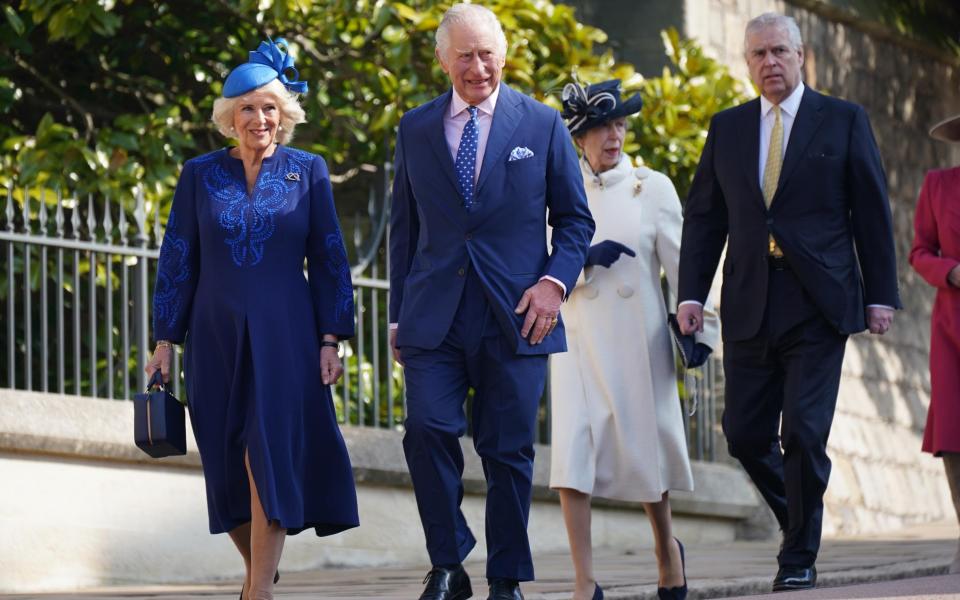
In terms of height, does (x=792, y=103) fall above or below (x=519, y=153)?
above

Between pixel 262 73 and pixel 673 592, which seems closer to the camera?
pixel 262 73

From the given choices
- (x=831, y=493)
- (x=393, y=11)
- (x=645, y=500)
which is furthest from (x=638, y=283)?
(x=831, y=493)

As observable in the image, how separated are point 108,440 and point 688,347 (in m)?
2.51

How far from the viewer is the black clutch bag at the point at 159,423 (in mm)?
5508

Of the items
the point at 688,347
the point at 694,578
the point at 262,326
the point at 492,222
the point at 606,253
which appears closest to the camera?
the point at 492,222

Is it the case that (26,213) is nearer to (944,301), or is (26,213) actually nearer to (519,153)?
(519,153)

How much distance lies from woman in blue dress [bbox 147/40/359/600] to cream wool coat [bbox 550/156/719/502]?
86 cm

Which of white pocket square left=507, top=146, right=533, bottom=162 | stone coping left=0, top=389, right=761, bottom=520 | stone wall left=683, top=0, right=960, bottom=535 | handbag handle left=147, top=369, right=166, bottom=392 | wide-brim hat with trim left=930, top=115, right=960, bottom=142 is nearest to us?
white pocket square left=507, top=146, right=533, bottom=162

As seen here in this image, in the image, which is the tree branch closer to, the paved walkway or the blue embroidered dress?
the paved walkway

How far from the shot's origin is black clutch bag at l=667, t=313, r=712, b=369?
6.25m

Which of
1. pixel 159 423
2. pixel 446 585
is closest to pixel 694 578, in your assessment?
pixel 446 585

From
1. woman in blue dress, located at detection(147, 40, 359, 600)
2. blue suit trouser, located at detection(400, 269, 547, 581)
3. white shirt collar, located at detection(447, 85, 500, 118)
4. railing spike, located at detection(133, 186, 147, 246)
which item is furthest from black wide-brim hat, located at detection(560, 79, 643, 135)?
railing spike, located at detection(133, 186, 147, 246)

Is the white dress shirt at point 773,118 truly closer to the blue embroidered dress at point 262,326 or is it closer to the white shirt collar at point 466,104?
the white shirt collar at point 466,104

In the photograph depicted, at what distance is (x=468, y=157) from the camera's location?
5449 mm
